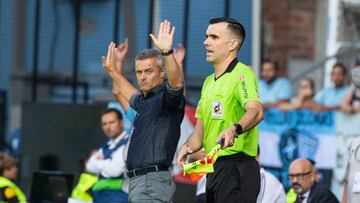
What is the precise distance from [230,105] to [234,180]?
51 centimetres

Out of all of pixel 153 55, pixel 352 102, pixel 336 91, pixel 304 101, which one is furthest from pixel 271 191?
pixel 336 91

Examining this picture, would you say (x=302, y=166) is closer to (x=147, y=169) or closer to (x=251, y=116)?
(x=147, y=169)

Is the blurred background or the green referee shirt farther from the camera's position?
the blurred background

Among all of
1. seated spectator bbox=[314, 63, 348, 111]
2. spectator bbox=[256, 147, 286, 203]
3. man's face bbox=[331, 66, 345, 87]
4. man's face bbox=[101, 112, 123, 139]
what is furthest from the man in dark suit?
man's face bbox=[331, 66, 345, 87]

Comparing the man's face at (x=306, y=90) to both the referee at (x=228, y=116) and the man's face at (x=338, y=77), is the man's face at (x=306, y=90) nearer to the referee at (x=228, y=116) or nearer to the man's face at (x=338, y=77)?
the man's face at (x=338, y=77)

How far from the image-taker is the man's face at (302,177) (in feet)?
35.8

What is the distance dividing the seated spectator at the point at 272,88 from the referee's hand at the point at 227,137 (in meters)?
5.81

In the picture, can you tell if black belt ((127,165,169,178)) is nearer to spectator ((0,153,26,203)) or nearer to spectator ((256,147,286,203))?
spectator ((256,147,286,203))

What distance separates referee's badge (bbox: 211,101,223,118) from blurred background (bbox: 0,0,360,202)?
611 cm

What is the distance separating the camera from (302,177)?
10.9 metres

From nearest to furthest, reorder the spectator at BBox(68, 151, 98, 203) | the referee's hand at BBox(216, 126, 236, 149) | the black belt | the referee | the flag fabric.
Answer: the referee's hand at BBox(216, 126, 236, 149) < the flag fabric < the referee < the black belt < the spectator at BBox(68, 151, 98, 203)

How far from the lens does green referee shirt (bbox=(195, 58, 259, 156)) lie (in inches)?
317

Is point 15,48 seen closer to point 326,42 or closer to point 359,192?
point 326,42

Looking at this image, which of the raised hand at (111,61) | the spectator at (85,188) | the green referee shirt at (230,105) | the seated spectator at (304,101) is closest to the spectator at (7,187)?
the spectator at (85,188)
